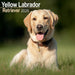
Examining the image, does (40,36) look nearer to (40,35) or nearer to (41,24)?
(40,35)

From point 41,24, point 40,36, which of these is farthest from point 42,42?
point 41,24

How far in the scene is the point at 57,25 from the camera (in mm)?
22438

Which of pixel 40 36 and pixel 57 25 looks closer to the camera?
pixel 40 36

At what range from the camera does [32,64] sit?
6137mm

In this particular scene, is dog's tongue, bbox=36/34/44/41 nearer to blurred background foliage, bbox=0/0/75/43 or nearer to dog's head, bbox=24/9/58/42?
dog's head, bbox=24/9/58/42

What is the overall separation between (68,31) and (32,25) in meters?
17.4

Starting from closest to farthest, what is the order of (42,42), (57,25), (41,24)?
(41,24) < (42,42) < (57,25)

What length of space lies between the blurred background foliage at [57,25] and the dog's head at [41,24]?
13.7 metres

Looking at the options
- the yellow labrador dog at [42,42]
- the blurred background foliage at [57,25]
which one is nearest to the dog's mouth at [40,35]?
the yellow labrador dog at [42,42]

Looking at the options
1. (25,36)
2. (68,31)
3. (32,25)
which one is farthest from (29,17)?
(68,31)

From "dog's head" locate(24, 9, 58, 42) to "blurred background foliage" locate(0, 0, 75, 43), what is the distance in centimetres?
1374

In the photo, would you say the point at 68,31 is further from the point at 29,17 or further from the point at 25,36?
the point at 29,17

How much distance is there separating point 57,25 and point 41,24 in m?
16.5

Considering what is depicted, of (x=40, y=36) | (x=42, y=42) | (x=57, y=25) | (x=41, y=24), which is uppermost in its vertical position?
(x=41, y=24)
